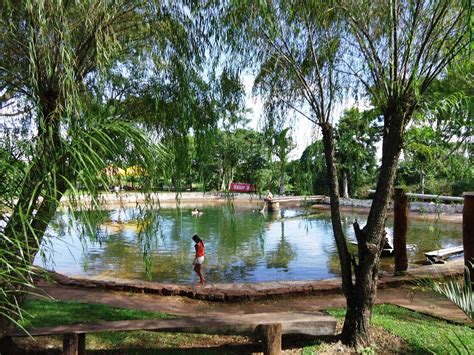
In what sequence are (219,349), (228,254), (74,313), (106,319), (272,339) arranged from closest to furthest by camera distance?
(272,339) < (219,349) < (106,319) < (74,313) < (228,254)

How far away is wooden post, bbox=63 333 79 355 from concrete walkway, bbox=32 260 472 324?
8.54 ft

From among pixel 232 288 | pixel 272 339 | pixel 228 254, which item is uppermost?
pixel 272 339

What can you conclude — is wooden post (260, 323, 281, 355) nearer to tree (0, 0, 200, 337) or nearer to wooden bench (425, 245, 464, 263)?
tree (0, 0, 200, 337)

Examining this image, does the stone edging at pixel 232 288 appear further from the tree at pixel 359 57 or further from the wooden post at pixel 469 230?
the tree at pixel 359 57

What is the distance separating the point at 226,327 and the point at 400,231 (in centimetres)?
592

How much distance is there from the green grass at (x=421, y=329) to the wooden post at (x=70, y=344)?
135 inches

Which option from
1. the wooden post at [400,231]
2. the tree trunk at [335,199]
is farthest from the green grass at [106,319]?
the wooden post at [400,231]

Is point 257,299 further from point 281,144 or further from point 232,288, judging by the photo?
point 281,144

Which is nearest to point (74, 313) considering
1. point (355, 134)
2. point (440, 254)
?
point (355, 134)

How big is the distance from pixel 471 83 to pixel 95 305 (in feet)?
19.4

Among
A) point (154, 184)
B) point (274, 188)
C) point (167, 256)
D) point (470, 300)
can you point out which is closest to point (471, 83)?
point (274, 188)

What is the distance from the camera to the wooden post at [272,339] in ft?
13.3

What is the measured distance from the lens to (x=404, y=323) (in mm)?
5289

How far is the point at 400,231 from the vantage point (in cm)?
884
